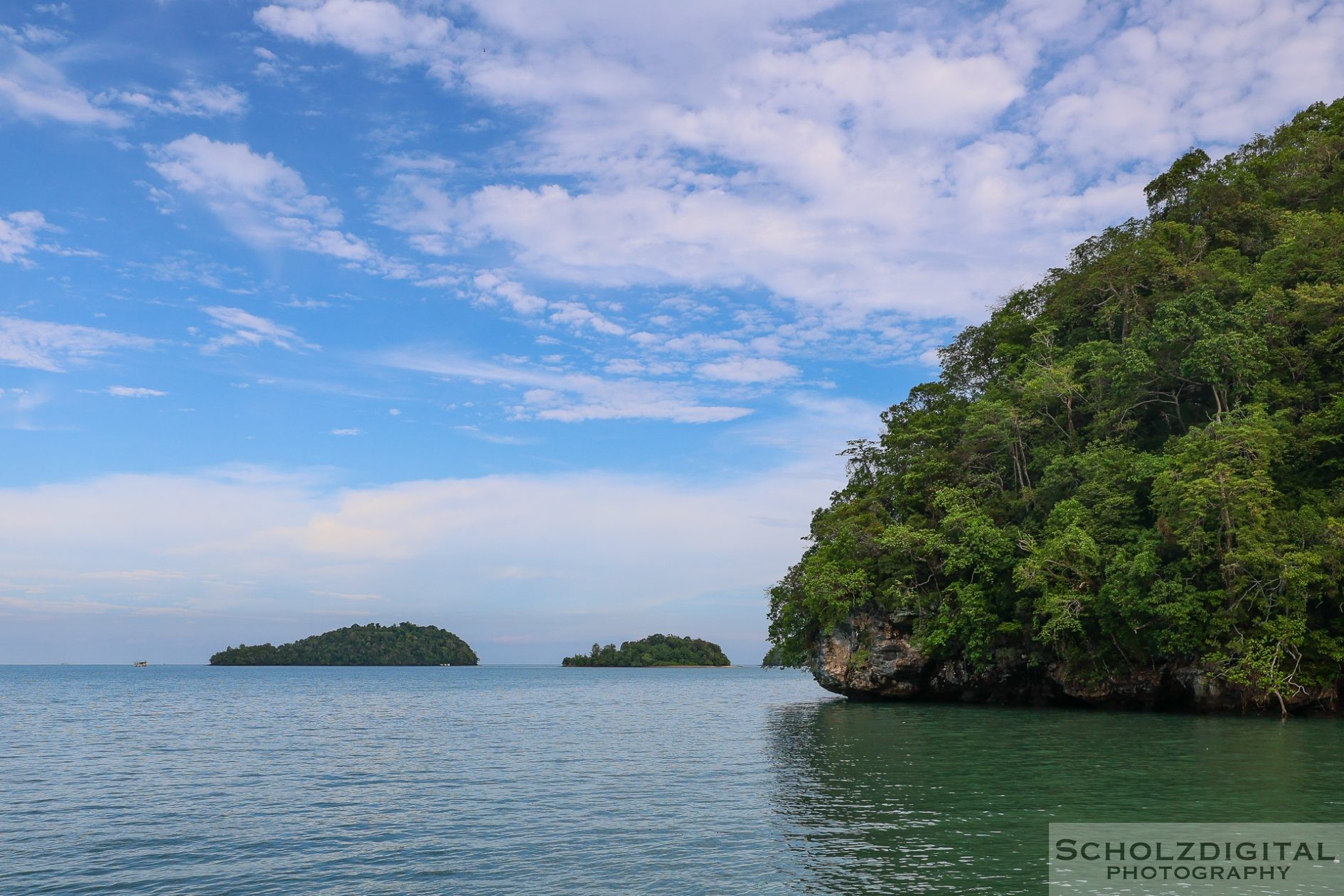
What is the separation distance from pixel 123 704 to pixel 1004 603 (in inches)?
2216

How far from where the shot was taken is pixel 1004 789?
1886cm

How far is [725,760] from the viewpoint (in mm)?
25531

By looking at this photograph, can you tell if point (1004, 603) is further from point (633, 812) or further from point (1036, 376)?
point (633, 812)

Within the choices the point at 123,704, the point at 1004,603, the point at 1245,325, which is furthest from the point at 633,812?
the point at 123,704

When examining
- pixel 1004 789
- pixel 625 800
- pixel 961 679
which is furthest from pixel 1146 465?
pixel 625 800

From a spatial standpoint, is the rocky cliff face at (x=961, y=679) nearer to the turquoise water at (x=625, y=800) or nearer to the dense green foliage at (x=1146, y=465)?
the dense green foliage at (x=1146, y=465)

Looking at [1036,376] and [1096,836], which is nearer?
[1096,836]

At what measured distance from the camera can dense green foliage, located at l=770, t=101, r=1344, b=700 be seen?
32000 millimetres

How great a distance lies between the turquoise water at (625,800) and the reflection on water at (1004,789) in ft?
0.30

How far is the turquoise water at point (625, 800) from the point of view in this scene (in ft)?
42.7

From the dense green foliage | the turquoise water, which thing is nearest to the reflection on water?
the turquoise water

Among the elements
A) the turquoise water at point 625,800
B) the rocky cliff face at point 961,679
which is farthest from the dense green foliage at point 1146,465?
the turquoise water at point 625,800

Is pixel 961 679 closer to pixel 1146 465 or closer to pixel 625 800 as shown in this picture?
pixel 1146 465

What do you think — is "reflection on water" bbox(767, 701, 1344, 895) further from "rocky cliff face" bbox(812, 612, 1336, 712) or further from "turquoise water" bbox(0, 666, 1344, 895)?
"rocky cliff face" bbox(812, 612, 1336, 712)
